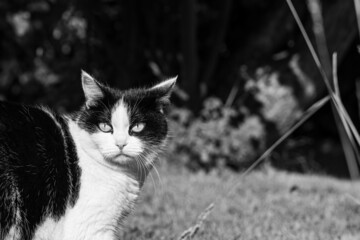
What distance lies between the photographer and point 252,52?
Answer: 6570 millimetres

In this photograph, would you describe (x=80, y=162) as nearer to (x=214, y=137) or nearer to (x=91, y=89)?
(x=91, y=89)

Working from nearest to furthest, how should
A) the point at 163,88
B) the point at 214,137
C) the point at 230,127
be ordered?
1. the point at 163,88
2. the point at 214,137
3. the point at 230,127

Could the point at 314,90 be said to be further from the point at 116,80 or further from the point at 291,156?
the point at 116,80

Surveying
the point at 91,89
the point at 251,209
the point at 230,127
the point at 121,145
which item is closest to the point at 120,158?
the point at 121,145

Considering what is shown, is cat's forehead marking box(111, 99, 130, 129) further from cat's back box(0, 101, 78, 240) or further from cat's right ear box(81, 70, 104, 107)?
cat's back box(0, 101, 78, 240)

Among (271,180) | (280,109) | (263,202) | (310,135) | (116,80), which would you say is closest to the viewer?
(263,202)

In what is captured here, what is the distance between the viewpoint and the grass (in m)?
3.64

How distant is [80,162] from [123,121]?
32cm

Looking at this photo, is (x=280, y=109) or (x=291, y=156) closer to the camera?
(x=280, y=109)

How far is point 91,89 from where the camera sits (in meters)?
2.92

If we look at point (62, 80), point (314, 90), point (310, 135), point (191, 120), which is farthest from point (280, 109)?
point (310, 135)

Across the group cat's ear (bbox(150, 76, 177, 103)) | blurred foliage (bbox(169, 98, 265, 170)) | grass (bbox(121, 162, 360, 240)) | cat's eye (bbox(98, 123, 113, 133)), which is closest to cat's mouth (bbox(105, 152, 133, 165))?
cat's eye (bbox(98, 123, 113, 133))

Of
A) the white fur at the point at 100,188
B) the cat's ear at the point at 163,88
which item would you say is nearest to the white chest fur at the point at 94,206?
the white fur at the point at 100,188

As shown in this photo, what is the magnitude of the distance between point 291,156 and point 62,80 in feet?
11.6
